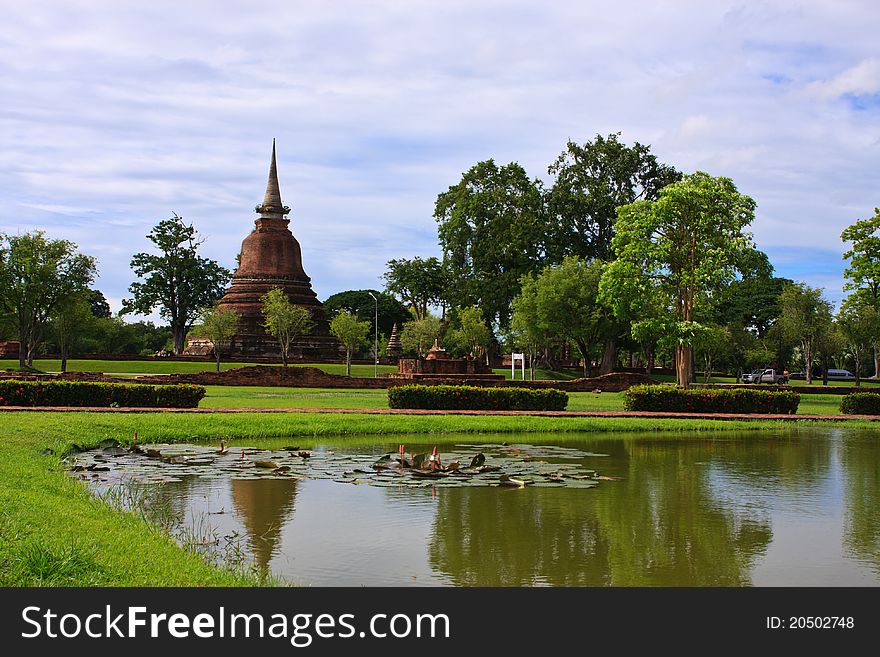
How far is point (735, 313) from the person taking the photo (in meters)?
70.9

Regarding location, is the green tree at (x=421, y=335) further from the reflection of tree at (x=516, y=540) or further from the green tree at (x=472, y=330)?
the reflection of tree at (x=516, y=540)

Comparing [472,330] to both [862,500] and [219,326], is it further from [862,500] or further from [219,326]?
[862,500]

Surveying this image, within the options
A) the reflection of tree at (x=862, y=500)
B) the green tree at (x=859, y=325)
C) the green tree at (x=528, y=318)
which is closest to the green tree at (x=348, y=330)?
the green tree at (x=528, y=318)

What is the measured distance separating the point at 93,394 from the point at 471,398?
9.25 m

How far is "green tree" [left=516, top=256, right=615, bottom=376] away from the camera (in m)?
44.6

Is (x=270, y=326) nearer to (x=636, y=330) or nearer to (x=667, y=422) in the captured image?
(x=636, y=330)

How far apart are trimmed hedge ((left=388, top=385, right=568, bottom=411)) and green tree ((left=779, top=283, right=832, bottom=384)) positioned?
115ft

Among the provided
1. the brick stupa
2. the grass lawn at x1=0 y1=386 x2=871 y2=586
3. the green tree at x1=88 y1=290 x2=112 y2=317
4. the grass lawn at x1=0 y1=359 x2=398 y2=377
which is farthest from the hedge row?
the green tree at x1=88 y1=290 x2=112 y2=317

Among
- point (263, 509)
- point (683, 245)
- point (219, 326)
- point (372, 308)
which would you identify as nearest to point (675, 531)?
point (263, 509)

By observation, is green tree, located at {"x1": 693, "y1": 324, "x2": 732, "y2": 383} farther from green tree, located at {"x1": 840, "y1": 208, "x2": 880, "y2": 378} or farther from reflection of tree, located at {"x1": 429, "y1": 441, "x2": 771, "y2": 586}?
reflection of tree, located at {"x1": 429, "y1": 441, "x2": 771, "y2": 586}

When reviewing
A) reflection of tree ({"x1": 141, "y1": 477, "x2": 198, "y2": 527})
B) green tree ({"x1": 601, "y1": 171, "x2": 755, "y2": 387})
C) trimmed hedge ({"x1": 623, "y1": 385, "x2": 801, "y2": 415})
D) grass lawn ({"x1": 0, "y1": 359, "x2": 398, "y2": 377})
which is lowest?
reflection of tree ({"x1": 141, "y1": 477, "x2": 198, "y2": 527})
